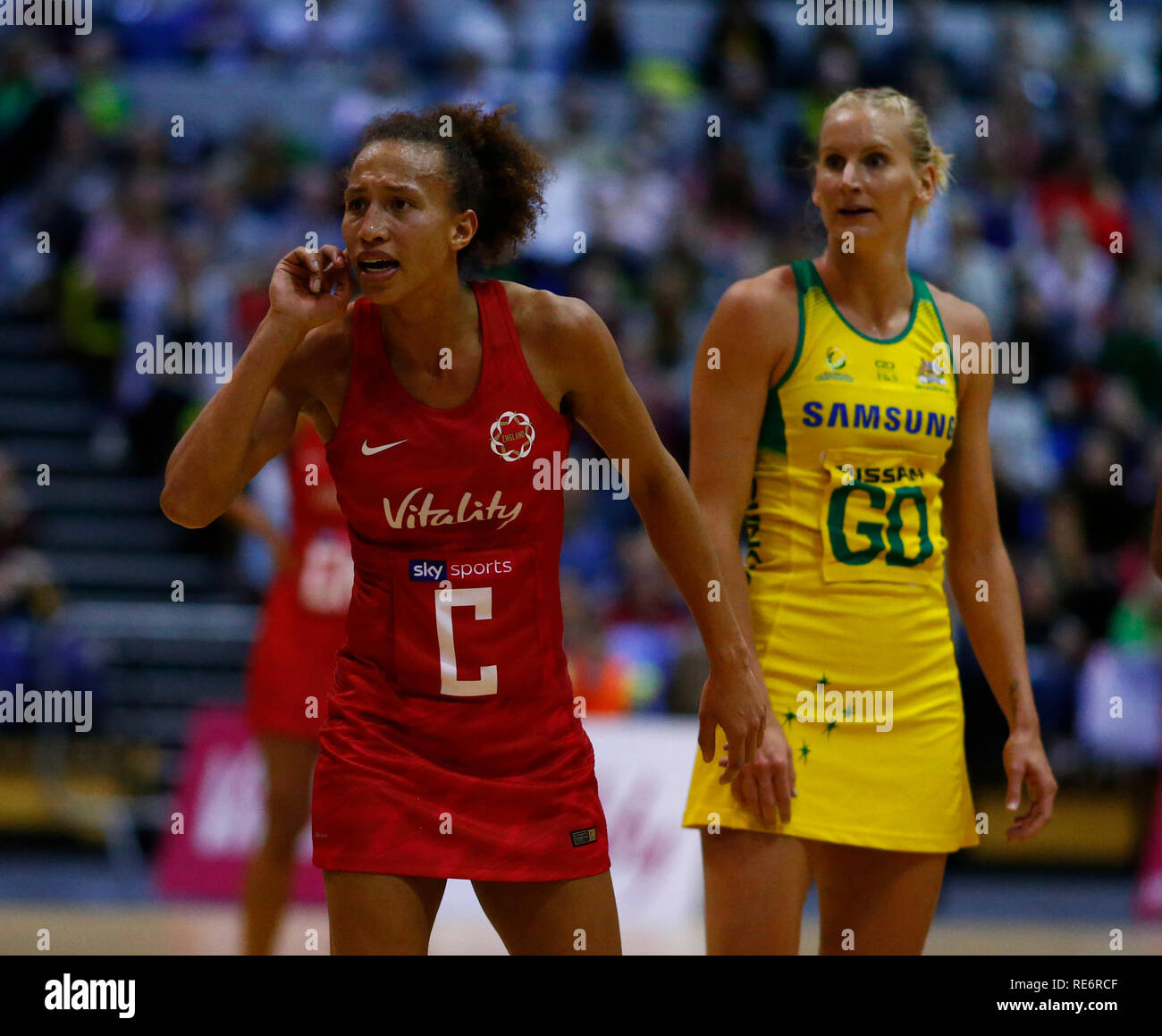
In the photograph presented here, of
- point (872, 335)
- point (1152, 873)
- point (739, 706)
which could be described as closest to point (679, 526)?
point (739, 706)

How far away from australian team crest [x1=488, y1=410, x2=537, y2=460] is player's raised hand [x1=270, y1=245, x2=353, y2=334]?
1.21 feet

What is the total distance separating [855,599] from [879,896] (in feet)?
2.15

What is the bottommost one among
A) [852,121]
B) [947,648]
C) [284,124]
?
[947,648]

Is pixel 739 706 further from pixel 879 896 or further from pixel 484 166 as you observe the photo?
pixel 484 166

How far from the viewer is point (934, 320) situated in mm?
3850

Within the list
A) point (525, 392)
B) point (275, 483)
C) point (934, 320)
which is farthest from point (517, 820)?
point (275, 483)

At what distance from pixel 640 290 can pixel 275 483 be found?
A: 3.02 m

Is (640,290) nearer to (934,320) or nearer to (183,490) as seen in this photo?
(934,320)

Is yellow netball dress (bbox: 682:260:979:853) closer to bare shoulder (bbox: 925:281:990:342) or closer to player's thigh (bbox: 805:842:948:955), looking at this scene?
player's thigh (bbox: 805:842:948:955)

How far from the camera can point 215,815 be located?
27.5 ft

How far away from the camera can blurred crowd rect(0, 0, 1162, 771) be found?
387 inches

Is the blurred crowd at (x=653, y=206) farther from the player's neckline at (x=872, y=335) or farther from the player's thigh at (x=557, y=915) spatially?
the player's thigh at (x=557, y=915)

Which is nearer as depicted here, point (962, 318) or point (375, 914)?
point (375, 914)

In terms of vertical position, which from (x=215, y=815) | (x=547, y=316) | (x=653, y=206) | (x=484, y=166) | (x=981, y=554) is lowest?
(x=215, y=815)
